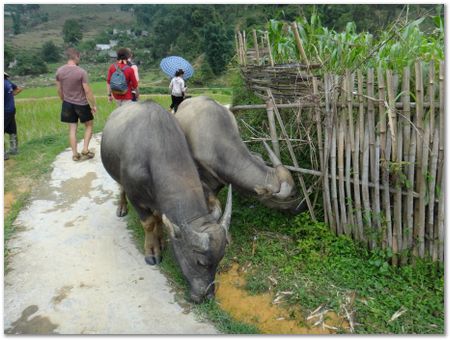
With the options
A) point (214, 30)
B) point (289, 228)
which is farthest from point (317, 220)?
point (214, 30)

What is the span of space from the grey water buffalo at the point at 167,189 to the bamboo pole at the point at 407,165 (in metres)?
1.75

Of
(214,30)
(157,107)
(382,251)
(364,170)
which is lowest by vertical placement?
(382,251)

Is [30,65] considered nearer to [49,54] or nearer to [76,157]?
[49,54]

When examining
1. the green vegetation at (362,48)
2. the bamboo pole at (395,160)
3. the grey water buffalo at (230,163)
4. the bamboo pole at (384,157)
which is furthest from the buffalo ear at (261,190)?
the green vegetation at (362,48)

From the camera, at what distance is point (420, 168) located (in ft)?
12.0

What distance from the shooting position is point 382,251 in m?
4.02

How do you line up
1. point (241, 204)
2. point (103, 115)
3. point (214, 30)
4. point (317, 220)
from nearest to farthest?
point (317, 220)
point (241, 204)
point (103, 115)
point (214, 30)

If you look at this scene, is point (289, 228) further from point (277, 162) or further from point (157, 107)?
point (157, 107)

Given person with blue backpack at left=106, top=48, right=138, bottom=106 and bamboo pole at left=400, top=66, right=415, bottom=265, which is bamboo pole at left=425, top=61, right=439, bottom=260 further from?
person with blue backpack at left=106, top=48, right=138, bottom=106

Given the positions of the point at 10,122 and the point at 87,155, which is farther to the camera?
the point at 87,155

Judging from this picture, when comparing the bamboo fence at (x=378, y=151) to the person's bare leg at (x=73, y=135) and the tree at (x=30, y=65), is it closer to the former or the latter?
the person's bare leg at (x=73, y=135)

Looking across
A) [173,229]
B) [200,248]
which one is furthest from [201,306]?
[173,229]

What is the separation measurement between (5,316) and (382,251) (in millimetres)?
3720

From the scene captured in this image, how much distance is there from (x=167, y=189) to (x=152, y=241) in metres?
0.98
